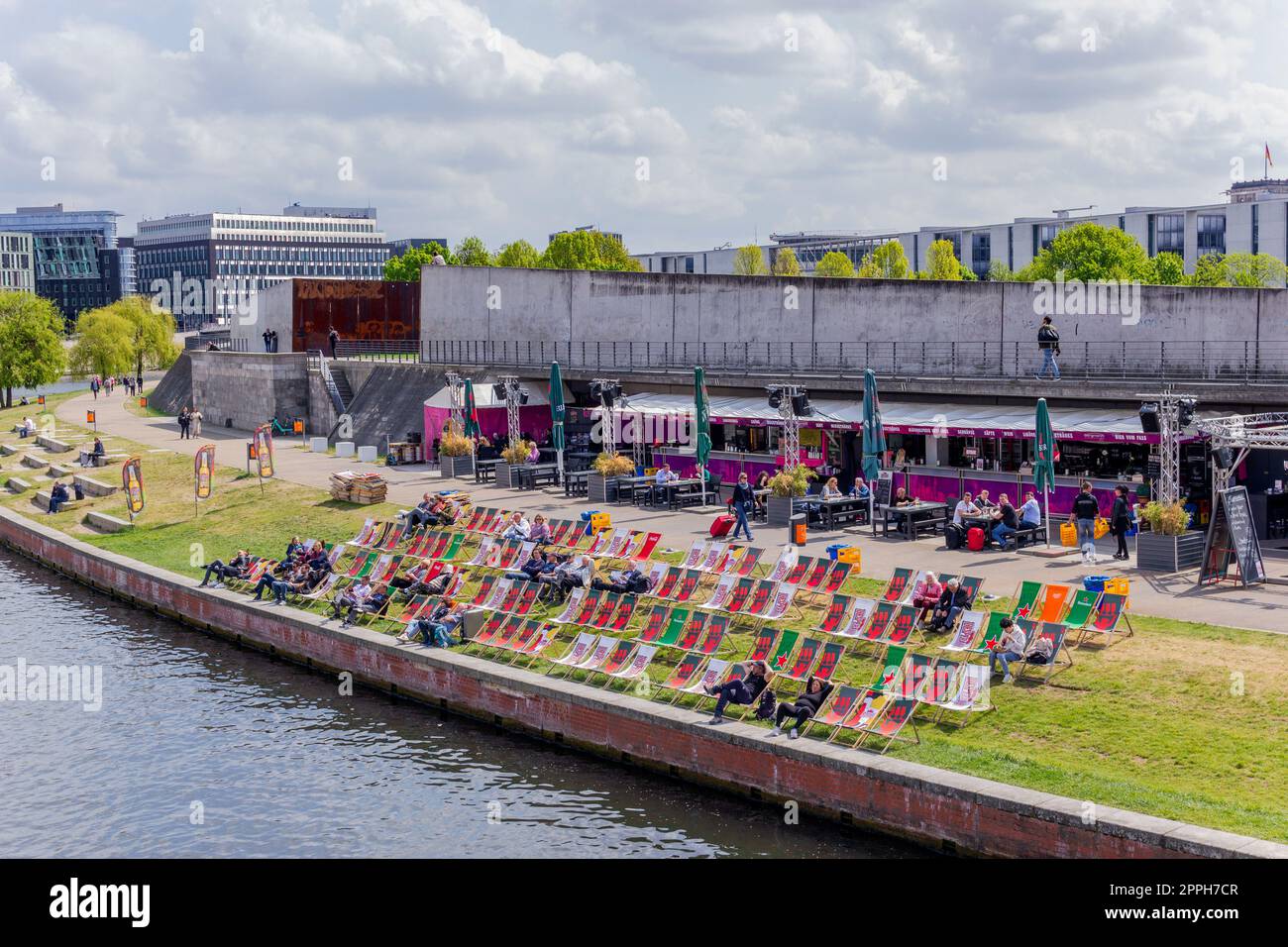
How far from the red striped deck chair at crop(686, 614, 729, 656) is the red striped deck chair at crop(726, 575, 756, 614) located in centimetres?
136

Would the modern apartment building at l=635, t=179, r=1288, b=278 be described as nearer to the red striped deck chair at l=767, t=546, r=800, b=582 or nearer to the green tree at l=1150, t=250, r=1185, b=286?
the green tree at l=1150, t=250, r=1185, b=286

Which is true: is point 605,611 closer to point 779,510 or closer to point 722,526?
point 722,526

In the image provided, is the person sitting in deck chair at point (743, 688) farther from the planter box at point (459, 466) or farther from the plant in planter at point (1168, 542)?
the planter box at point (459, 466)

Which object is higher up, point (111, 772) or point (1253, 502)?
point (1253, 502)

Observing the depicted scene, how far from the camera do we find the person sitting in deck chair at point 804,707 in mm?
17453

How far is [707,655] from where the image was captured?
64.5 ft

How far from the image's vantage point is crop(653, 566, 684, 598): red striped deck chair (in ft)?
78.1

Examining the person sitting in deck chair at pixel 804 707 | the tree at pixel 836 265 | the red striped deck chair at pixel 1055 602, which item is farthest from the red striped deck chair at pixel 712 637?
the tree at pixel 836 265

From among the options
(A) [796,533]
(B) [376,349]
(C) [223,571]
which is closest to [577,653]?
(A) [796,533]

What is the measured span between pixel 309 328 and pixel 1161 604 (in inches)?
1820

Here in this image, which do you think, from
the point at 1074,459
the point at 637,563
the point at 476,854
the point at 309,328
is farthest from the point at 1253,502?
the point at 309,328

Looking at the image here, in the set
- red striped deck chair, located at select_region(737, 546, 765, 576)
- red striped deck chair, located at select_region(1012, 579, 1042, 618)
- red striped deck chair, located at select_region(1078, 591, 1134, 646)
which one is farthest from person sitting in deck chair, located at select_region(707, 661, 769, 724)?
red striped deck chair, located at select_region(737, 546, 765, 576)

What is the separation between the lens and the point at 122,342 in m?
89.4

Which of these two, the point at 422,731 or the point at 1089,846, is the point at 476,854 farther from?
the point at 1089,846
